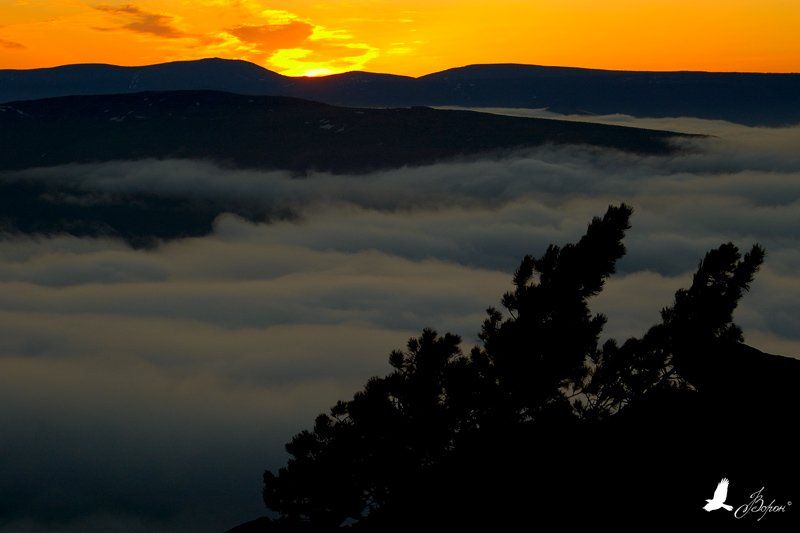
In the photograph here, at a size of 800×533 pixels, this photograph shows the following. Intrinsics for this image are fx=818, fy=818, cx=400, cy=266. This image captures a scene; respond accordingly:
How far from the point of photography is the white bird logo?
12609 millimetres

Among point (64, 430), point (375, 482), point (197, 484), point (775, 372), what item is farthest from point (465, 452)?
point (64, 430)

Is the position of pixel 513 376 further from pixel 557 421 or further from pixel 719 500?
pixel 719 500

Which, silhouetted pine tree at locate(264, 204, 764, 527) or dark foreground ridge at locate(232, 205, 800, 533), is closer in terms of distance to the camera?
dark foreground ridge at locate(232, 205, 800, 533)

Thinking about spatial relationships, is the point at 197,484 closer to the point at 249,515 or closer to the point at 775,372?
the point at 249,515

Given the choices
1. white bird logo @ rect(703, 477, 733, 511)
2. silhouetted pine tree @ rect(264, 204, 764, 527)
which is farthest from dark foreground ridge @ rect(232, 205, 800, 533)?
white bird logo @ rect(703, 477, 733, 511)

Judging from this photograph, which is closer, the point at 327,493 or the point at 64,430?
the point at 327,493

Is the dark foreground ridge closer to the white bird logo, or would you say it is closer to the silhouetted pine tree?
the silhouetted pine tree

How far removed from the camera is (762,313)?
198500 mm

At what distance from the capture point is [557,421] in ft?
57.4

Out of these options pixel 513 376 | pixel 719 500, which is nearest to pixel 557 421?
pixel 719 500

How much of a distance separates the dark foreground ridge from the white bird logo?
30 cm

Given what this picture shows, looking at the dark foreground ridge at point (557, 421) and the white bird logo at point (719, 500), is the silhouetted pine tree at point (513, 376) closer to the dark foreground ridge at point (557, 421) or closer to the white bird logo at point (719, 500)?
the dark foreground ridge at point (557, 421)

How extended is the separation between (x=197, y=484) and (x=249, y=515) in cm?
1753

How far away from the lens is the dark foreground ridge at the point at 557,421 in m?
14.0
